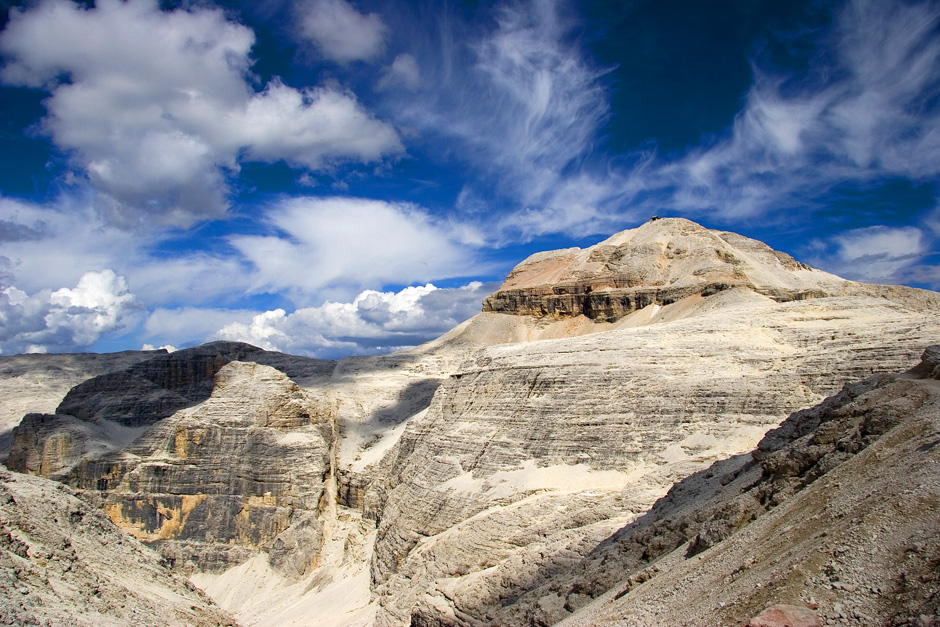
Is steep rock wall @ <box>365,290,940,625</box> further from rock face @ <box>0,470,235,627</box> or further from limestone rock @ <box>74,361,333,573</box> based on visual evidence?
limestone rock @ <box>74,361,333,573</box>

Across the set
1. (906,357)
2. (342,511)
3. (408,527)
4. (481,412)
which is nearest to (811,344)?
(906,357)

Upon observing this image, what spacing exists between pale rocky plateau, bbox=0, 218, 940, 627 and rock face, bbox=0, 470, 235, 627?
0.10 m

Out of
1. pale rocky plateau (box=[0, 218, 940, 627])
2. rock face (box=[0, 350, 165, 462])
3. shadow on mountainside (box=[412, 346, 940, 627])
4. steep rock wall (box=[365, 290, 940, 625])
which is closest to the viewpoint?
pale rocky plateau (box=[0, 218, 940, 627])

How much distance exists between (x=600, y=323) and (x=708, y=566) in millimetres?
55839

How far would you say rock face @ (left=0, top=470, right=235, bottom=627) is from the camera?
11.4 m

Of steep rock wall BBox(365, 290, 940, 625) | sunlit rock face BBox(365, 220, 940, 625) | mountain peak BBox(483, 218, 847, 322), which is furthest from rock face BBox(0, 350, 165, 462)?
steep rock wall BBox(365, 290, 940, 625)

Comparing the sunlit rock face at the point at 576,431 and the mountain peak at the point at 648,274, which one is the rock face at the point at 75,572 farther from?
the mountain peak at the point at 648,274

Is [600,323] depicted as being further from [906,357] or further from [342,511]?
[906,357]

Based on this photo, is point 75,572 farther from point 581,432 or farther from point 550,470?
point 581,432

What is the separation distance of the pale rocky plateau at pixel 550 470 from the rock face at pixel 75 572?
0.32 ft

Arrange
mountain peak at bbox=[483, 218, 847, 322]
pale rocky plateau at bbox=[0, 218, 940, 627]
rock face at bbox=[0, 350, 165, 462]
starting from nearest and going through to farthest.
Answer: pale rocky plateau at bbox=[0, 218, 940, 627] → mountain peak at bbox=[483, 218, 847, 322] → rock face at bbox=[0, 350, 165, 462]

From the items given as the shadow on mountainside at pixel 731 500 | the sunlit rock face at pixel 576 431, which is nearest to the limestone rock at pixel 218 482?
the sunlit rock face at pixel 576 431

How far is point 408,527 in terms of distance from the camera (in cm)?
2769

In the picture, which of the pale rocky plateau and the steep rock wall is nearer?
the pale rocky plateau
